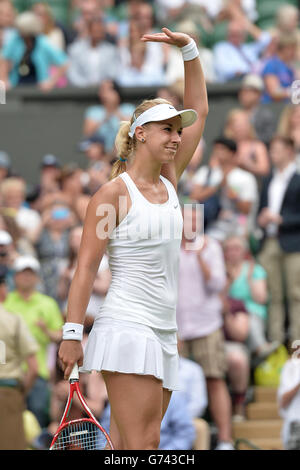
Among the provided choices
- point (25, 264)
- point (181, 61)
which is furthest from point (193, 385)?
point (181, 61)

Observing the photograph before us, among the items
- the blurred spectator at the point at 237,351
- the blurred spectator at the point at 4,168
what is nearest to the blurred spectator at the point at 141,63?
the blurred spectator at the point at 4,168

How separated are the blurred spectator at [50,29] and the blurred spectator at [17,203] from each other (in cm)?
289

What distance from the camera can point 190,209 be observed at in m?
8.24

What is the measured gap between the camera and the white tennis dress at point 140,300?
417 cm

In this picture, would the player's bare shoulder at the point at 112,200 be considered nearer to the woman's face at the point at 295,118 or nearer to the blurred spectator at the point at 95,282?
the blurred spectator at the point at 95,282

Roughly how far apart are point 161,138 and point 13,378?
286 cm

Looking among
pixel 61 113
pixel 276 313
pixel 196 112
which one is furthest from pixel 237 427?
pixel 61 113

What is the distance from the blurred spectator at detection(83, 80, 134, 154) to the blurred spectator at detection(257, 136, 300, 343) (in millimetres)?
2208

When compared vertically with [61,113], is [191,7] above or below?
above

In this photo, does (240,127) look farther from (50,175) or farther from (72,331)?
(72,331)

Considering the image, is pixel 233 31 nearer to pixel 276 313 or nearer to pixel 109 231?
pixel 276 313

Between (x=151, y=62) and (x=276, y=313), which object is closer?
(x=276, y=313)
